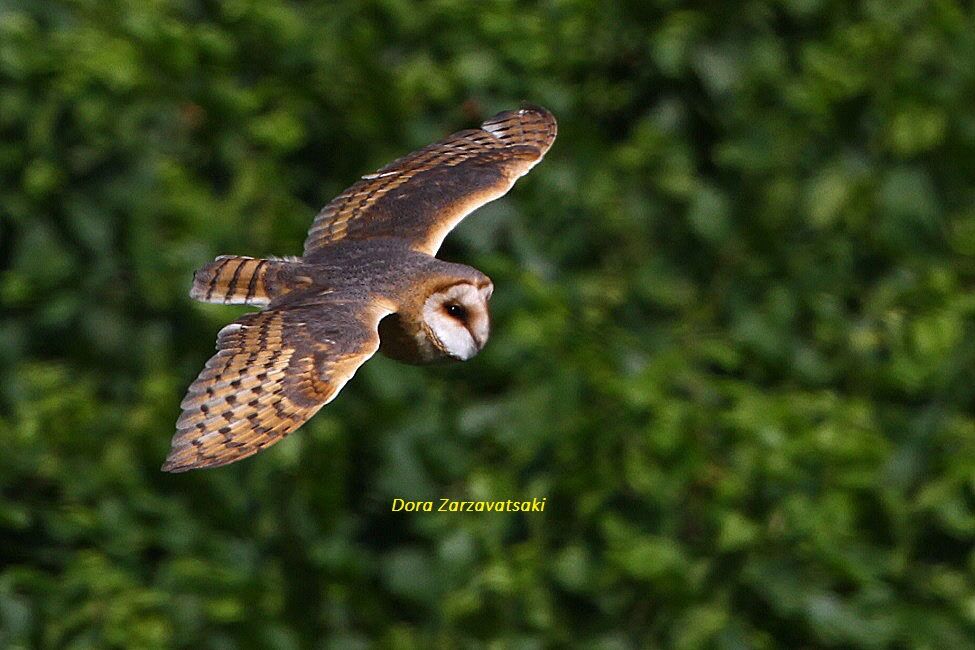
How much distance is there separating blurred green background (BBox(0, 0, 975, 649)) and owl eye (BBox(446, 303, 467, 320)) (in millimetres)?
1244

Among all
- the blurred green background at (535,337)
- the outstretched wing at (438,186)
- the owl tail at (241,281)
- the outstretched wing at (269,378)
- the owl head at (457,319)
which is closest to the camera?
the outstretched wing at (269,378)

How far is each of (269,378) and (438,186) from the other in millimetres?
502

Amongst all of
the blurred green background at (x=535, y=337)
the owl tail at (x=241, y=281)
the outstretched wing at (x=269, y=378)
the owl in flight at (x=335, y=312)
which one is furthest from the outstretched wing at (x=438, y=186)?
the blurred green background at (x=535, y=337)

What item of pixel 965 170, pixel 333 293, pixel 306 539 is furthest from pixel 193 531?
pixel 965 170

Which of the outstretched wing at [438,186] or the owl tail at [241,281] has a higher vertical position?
the outstretched wing at [438,186]

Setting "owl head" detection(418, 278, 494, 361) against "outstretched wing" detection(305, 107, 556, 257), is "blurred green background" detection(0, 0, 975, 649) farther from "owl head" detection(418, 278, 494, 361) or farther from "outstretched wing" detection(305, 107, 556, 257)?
"owl head" detection(418, 278, 494, 361)

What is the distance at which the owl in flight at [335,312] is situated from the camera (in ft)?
6.21

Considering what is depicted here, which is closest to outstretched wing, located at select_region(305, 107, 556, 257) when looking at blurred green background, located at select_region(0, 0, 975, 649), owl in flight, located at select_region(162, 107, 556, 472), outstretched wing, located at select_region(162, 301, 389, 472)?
owl in flight, located at select_region(162, 107, 556, 472)

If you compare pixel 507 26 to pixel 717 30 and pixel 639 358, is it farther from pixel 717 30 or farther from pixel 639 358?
pixel 639 358

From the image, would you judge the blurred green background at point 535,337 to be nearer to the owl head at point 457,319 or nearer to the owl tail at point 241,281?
the owl tail at point 241,281

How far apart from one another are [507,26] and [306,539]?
1111 mm

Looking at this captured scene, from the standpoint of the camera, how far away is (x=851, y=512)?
3.40m

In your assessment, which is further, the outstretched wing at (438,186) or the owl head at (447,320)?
the outstretched wing at (438,186)

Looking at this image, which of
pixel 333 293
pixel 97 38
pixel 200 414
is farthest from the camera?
pixel 97 38
